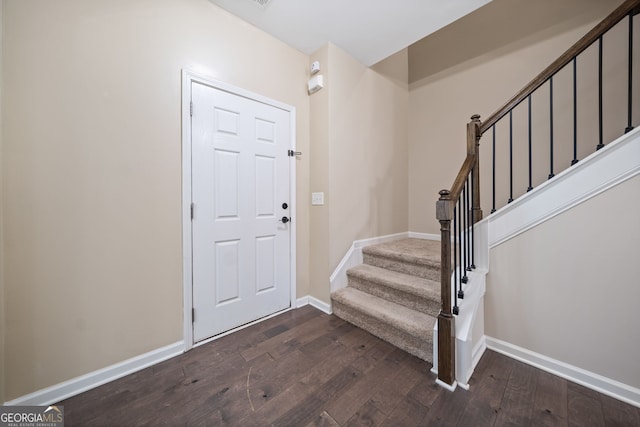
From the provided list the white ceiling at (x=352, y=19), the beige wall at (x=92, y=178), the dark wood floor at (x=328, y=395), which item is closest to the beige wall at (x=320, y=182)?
the white ceiling at (x=352, y=19)

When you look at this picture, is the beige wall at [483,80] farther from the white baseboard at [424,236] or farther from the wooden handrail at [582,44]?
the wooden handrail at [582,44]

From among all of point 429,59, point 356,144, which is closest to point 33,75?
point 356,144

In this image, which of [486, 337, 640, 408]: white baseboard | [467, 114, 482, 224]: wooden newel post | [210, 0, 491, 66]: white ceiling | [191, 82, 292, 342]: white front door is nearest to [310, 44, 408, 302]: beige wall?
[210, 0, 491, 66]: white ceiling

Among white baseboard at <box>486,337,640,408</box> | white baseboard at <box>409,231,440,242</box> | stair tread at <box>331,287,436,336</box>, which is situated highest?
white baseboard at <box>409,231,440,242</box>

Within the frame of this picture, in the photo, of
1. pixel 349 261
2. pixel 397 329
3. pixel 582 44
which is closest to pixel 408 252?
pixel 349 261

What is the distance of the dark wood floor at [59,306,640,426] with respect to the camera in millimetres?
1221

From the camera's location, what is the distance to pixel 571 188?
1.46m

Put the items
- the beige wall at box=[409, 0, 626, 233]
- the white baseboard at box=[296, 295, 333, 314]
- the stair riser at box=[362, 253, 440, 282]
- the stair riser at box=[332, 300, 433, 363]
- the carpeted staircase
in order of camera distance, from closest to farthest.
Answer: the stair riser at box=[332, 300, 433, 363] < the carpeted staircase < the stair riser at box=[362, 253, 440, 282] < the beige wall at box=[409, 0, 626, 233] < the white baseboard at box=[296, 295, 333, 314]

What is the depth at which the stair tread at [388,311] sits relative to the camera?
1.73 meters

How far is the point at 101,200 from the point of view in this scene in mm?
1483

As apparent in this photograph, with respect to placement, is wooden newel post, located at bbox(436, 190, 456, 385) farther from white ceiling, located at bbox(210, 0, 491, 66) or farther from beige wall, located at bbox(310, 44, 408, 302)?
white ceiling, located at bbox(210, 0, 491, 66)

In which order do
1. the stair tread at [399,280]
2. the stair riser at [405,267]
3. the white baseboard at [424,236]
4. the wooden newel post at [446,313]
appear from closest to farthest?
the wooden newel post at [446,313] → the stair tread at [399,280] → the stair riser at [405,267] → the white baseboard at [424,236]

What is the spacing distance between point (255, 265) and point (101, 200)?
1220mm

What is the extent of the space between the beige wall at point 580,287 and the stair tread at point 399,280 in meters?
0.46
